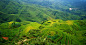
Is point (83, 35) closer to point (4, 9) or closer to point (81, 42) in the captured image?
point (81, 42)

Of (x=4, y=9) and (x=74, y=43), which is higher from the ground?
(x=4, y=9)

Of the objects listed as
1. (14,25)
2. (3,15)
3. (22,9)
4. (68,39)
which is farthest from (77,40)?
(22,9)

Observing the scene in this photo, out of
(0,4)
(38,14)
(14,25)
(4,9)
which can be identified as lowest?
(38,14)

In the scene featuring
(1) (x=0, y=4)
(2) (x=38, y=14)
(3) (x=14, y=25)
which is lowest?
(2) (x=38, y=14)

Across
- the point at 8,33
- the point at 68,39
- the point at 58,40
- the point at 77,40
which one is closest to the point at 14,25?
the point at 8,33

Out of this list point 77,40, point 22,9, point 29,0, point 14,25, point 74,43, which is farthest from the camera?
point 29,0

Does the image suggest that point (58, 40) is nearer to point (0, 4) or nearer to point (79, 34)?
point (79, 34)

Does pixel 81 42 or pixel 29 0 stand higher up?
pixel 29 0

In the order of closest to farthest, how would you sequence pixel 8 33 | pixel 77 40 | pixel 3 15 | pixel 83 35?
pixel 77 40
pixel 83 35
pixel 8 33
pixel 3 15

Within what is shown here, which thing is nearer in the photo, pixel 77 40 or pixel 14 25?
pixel 77 40
